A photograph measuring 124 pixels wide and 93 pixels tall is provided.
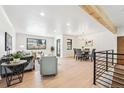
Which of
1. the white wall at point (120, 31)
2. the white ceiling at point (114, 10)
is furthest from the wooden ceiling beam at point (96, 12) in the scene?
the white wall at point (120, 31)

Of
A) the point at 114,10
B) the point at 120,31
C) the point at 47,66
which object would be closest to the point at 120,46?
the point at 120,31

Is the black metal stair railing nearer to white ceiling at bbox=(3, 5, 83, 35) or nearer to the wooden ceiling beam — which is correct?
the wooden ceiling beam

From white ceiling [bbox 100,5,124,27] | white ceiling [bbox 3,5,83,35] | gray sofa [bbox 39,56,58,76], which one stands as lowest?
gray sofa [bbox 39,56,58,76]

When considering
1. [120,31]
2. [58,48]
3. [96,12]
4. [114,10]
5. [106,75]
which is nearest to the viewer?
[96,12]

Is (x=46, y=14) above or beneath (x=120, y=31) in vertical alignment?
above

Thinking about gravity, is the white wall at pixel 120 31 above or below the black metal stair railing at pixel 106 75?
above

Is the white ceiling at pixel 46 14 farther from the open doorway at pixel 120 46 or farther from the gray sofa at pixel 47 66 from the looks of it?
the open doorway at pixel 120 46

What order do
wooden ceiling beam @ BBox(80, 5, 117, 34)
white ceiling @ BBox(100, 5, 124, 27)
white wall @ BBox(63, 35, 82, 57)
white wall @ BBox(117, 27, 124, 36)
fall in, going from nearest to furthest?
wooden ceiling beam @ BBox(80, 5, 117, 34)
white ceiling @ BBox(100, 5, 124, 27)
white wall @ BBox(117, 27, 124, 36)
white wall @ BBox(63, 35, 82, 57)

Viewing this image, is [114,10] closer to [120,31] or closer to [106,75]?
[106,75]

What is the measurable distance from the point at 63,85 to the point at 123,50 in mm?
4952

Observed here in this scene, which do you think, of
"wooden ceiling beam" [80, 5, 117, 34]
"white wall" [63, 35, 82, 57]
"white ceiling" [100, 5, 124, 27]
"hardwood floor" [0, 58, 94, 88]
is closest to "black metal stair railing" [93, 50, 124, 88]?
"hardwood floor" [0, 58, 94, 88]
